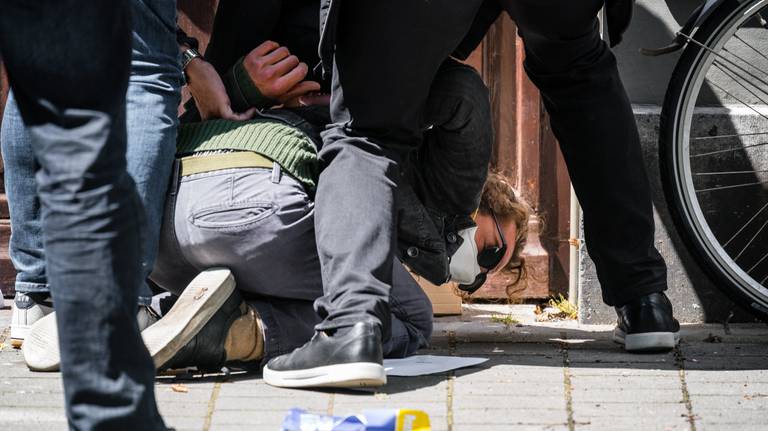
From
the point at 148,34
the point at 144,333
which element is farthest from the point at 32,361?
the point at 148,34

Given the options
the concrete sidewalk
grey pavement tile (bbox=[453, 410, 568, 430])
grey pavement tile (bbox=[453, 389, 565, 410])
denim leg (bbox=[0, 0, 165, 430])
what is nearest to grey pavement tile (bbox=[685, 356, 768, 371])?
the concrete sidewalk

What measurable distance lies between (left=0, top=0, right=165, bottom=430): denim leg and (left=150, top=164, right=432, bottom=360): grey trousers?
1.12 metres

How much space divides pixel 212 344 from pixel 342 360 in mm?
429

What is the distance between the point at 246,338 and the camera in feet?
10.9

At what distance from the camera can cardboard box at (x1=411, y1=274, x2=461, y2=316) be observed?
14.2ft

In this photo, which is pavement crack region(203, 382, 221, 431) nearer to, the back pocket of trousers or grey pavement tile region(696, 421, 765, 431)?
the back pocket of trousers

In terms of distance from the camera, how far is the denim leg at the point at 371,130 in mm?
3080

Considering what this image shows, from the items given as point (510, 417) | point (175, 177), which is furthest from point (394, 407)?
Result: point (175, 177)

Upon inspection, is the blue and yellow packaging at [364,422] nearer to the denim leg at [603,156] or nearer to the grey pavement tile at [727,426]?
the grey pavement tile at [727,426]

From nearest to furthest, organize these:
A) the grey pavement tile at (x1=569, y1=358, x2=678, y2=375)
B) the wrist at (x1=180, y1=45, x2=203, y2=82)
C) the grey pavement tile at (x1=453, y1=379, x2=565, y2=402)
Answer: the grey pavement tile at (x1=453, y1=379, x2=565, y2=402) → the grey pavement tile at (x1=569, y1=358, x2=678, y2=375) → the wrist at (x1=180, y1=45, x2=203, y2=82)

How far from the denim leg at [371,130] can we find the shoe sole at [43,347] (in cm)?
76

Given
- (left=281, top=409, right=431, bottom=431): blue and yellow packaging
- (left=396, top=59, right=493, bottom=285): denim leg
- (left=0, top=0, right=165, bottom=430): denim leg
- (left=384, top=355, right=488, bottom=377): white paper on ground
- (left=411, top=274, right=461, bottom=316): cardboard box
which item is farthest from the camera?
(left=411, top=274, right=461, bottom=316): cardboard box

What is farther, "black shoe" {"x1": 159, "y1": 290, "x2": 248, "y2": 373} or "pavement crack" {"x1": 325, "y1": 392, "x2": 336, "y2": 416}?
"black shoe" {"x1": 159, "y1": 290, "x2": 248, "y2": 373}

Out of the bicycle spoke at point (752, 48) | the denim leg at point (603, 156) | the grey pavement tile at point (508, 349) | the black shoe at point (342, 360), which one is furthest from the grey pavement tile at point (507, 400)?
the bicycle spoke at point (752, 48)
